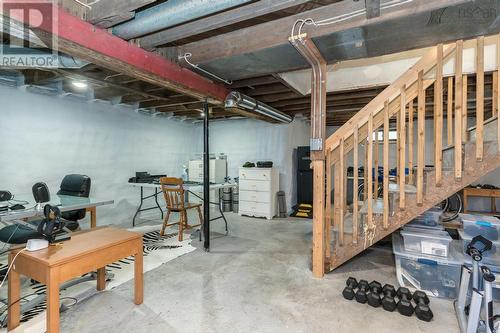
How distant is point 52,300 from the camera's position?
5.01ft

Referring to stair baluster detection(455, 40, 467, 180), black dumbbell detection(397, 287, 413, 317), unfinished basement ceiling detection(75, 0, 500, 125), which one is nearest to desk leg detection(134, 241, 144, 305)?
unfinished basement ceiling detection(75, 0, 500, 125)

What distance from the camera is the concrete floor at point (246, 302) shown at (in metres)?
1.90

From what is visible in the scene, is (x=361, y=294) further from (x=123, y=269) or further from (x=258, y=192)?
(x=258, y=192)

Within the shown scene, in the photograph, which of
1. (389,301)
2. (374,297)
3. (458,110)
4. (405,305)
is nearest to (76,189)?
(374,297)

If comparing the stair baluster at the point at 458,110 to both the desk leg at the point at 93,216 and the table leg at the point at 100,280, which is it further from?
the desk leg at the point at 93,216

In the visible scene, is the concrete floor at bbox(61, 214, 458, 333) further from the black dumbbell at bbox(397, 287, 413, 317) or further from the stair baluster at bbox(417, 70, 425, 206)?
the stair baluster at bbox(417, 70, 425, 206)

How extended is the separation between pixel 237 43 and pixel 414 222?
2902 mm

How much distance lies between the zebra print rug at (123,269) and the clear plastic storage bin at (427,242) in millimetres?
2616

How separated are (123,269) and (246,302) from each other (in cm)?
155

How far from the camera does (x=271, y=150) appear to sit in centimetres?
606

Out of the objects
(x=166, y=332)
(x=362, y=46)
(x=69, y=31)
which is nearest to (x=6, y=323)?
(x=166, y=332)

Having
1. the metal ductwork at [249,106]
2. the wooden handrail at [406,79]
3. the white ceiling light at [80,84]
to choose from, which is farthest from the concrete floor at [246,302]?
the white ceiling light at [80,84]


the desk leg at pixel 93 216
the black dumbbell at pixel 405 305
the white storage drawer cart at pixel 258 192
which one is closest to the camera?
the black dumbbell at pixel 405 305

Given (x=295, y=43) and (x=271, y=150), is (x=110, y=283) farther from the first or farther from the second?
(x=271, y=150)
